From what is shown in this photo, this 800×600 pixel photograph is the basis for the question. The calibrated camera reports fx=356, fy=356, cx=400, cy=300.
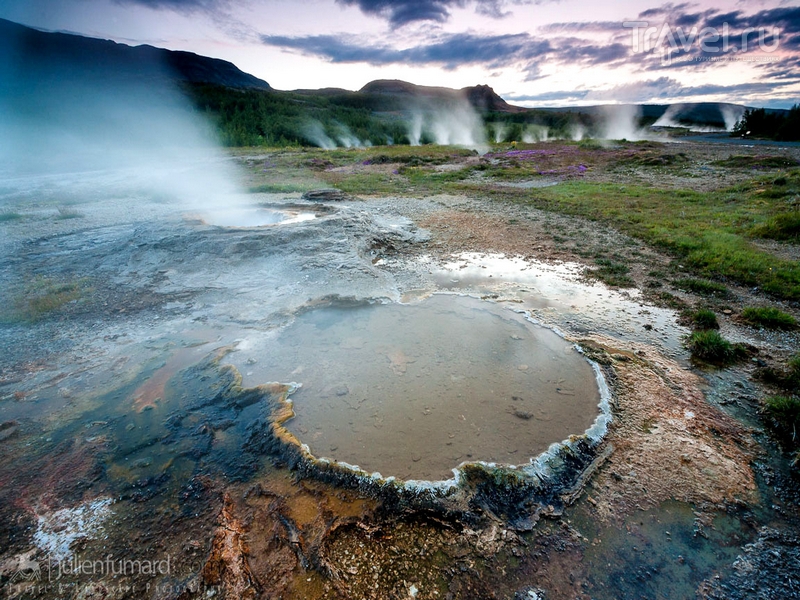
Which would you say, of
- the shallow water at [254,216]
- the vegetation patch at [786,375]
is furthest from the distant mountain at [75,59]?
Result: the vegetation patch at [786,375]

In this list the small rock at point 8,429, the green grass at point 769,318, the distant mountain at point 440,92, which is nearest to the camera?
the small rock at point 8,429

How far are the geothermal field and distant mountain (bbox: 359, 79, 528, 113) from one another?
125m

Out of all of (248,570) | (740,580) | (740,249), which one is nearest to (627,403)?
(740,580)

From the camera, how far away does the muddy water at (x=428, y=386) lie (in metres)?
3.43

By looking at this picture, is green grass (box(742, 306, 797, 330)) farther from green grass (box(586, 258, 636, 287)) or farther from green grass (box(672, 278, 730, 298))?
green grass (box(586, 258, 636, 287))

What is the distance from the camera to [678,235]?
9.16 meters

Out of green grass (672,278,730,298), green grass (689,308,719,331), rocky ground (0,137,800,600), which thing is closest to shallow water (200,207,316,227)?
rocky ground (0,137,800,600)

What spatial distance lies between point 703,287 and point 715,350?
8.24 feet

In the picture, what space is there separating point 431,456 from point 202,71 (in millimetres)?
179776

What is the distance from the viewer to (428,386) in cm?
425

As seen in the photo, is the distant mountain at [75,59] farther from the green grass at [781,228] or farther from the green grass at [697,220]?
the green grass at [781,228]

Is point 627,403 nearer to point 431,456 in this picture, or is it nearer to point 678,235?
point 431,456

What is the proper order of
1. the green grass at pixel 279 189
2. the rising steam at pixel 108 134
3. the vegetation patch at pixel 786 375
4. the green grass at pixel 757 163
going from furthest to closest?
1. the rising steam at pixel 108 134
2. the green grass at pixel 757 163
3. the green grass at pixel 279 189
4. the vegetation patch at pixel 786 375

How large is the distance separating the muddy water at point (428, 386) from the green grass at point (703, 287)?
11.4 ft
